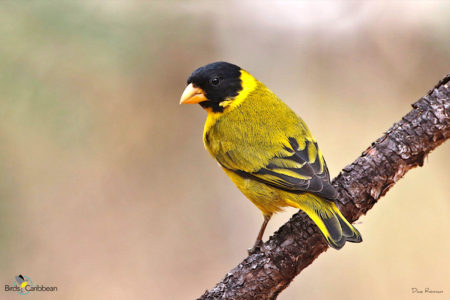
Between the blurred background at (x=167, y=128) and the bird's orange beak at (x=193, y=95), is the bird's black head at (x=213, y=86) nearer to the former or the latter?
the bird's orange beak at (x=193, y=95)

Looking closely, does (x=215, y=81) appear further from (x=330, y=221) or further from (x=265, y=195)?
(x=330, y=221)

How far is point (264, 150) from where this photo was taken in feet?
9.84

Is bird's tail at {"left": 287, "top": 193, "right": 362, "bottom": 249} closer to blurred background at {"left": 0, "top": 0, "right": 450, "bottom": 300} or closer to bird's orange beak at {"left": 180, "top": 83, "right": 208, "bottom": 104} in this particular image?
bird's orange beak at {"left": 180, "top": 83, "right": 208, "bottom": 104}

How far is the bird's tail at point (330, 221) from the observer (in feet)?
8.00

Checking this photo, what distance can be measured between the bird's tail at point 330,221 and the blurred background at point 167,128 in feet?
6.02

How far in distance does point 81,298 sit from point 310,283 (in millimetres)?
2105

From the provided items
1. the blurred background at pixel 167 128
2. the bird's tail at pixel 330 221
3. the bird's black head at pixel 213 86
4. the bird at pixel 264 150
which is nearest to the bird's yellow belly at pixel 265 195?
the bird at pixel 264 150

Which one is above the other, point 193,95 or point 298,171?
point 193,95

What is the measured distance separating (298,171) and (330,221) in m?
0.39

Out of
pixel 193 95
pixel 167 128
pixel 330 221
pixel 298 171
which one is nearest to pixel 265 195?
pixel 298 171

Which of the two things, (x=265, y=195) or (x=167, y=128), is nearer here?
(x=265, y=195)

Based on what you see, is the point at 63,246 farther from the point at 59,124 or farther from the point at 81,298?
the point at 59,124

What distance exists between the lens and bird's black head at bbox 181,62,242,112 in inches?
131

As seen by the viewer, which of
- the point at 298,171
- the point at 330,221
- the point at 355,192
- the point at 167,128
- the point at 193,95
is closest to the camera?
the point at 330,221
